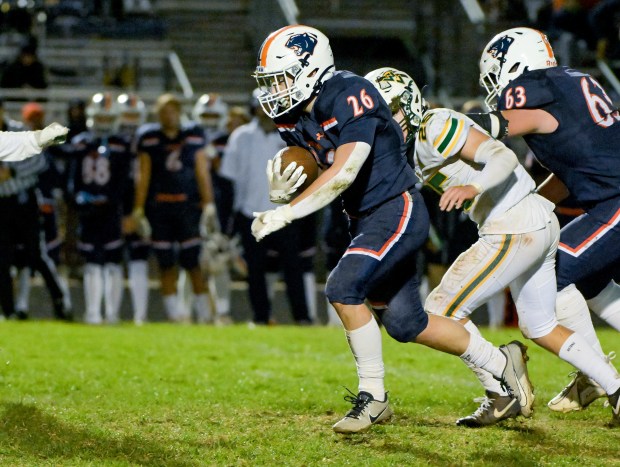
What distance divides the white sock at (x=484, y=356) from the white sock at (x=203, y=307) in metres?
5.37

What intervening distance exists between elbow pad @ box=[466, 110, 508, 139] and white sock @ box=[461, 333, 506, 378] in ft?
2.97

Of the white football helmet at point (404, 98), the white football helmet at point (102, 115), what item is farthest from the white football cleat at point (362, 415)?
the white football helmet at point (102, 115)

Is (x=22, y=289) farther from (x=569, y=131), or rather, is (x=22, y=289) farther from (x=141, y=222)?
(x=569, y=131)

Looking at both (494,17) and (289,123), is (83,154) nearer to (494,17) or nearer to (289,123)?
(289,123)

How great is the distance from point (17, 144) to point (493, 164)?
2130 mm

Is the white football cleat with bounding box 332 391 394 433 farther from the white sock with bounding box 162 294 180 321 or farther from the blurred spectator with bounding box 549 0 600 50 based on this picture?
the blurred spectator with bounding box 549 0 600 50

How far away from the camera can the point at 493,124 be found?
4785 millimetres

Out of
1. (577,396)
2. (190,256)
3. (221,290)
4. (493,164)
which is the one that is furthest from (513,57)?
(221,290)

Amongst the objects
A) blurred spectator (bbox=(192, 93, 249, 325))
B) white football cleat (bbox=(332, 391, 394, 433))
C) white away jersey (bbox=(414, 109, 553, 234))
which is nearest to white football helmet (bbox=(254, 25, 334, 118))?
white away jersey (bbox=(414, 109, 553, 234))

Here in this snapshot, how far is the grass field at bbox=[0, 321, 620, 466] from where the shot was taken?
14.7 ft

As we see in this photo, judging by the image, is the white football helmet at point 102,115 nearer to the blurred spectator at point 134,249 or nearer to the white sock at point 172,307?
the blurred spectator at point 134,249

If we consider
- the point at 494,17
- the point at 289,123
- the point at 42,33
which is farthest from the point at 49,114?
the point at 289,123

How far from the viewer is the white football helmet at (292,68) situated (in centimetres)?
483

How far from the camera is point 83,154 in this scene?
34.1ft
